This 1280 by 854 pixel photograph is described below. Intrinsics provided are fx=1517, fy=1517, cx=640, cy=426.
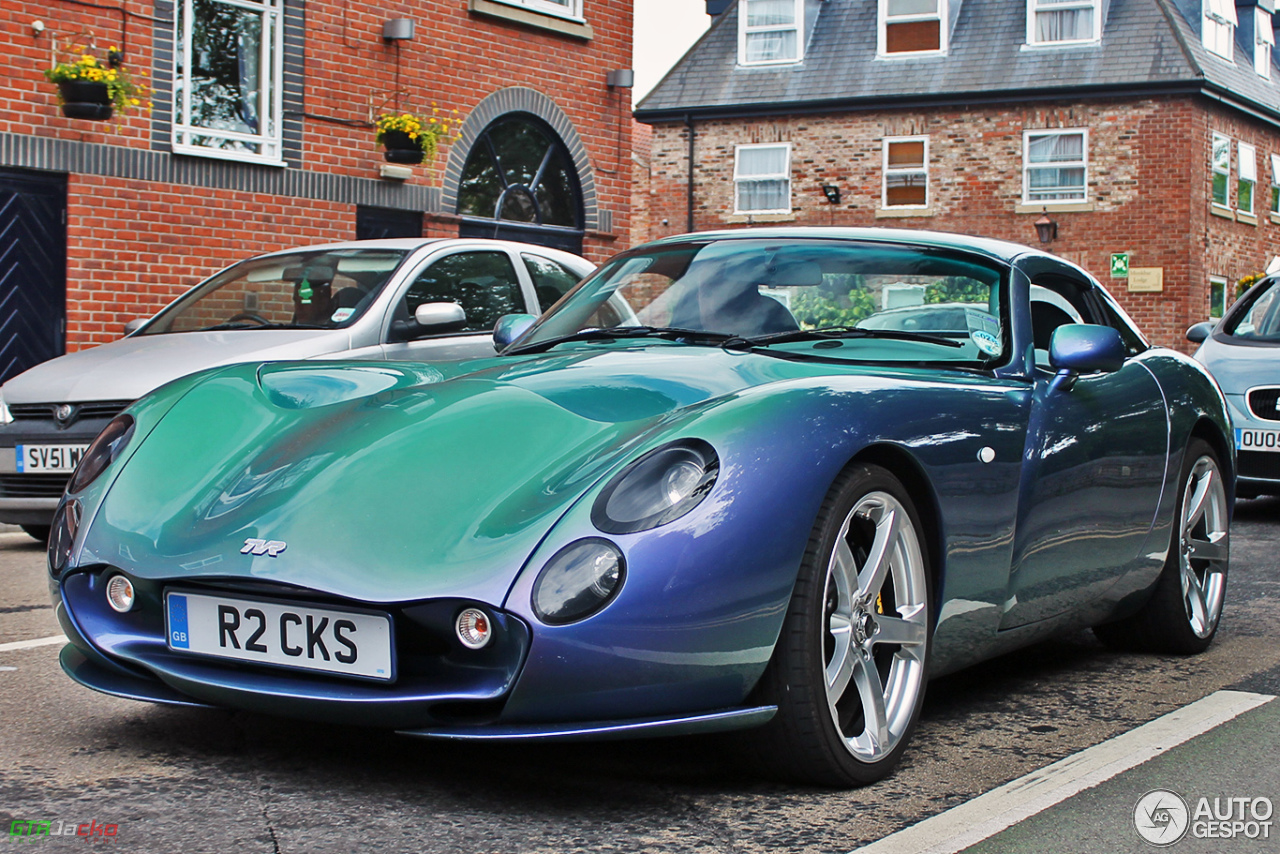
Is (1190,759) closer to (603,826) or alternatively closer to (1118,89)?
(603,826)

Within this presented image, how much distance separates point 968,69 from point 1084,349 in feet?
85.6

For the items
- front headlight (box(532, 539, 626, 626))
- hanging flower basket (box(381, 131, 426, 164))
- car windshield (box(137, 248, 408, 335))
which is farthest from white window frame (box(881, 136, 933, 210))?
front headlight (box(532, 539, 626, 626))

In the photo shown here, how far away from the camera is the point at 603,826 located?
2.96m

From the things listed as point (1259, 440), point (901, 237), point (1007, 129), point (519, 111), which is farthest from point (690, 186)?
point (901, 237)

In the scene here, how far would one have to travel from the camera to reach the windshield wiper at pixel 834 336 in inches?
159

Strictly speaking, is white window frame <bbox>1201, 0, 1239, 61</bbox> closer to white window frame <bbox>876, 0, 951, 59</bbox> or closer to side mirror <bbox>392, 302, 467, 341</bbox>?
white window frame <bbox>876, 0, 951, 59</bbox>

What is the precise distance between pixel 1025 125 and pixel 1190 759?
86.2ft

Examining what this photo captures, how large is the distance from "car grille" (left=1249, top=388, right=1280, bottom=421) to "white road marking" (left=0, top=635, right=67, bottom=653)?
7200 millimetres

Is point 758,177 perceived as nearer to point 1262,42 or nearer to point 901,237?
point 1262,42

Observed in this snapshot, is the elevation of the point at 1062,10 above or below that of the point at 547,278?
above

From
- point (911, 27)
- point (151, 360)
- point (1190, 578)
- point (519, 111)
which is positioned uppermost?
point (911, 27)

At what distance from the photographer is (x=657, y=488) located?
9.87ft

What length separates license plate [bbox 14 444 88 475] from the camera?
6.98 meters

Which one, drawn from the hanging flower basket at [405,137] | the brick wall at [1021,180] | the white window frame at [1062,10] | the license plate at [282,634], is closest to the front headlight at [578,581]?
the license plate at [282,634]
